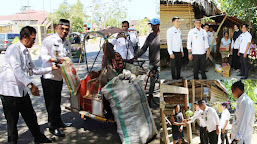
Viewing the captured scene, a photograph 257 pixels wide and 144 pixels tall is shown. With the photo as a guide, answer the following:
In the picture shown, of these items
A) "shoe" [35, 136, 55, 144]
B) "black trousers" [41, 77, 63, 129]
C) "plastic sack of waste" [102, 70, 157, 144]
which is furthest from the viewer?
"black trousers" [41, 77, 63, 129]

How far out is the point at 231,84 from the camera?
2191 mm

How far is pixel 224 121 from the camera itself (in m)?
2.21

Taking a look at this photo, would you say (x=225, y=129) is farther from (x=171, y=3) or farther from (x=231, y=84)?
(x=171, y=3)

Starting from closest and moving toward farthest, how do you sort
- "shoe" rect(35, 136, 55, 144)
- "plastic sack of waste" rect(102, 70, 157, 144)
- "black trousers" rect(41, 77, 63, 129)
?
"plastic sack of waste" rect(102, 70, 157, 144)
"shoe" rect(35, 136, 55, 144)
"black trousers" rect(41, 77, 63, 129)

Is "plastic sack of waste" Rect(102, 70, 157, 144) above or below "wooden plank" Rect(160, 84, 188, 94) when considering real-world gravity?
below

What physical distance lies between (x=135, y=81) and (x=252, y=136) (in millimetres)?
1316

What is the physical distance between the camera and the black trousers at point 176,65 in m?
2.16

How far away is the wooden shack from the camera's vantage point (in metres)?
2.20

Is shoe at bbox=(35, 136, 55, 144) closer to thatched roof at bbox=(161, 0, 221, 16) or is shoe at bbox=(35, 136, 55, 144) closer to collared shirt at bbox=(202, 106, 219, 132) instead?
collared shirt at bbox=(202, 106, 219, 132)

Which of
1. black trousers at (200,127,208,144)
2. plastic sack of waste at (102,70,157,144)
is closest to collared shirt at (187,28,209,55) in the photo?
black trousers at (200,127,208,144)

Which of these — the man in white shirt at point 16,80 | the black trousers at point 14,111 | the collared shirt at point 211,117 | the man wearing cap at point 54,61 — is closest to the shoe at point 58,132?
the man wearing cap at point 54,61

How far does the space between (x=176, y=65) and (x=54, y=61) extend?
4.90ft

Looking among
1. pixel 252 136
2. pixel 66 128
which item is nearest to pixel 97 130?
pixel 66 128

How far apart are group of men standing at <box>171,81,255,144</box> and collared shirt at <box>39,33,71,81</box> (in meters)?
1.56
